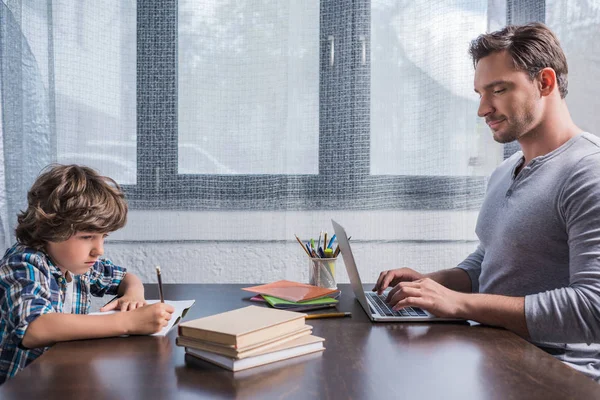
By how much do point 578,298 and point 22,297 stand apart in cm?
100

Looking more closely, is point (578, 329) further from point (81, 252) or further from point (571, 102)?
point (571, 102)

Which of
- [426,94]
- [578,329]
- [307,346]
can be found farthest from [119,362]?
[426,94]

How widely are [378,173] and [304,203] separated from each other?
0.28 meters

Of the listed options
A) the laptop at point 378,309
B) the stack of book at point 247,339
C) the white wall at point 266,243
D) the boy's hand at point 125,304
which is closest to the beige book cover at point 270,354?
the stack of book at point 247,339

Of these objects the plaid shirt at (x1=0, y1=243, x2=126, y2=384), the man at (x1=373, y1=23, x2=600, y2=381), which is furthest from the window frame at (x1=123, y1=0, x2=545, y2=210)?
the plaid shirt at (x1=0, y1=243, x2=126, y2=384)

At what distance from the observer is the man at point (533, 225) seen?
1.13 m

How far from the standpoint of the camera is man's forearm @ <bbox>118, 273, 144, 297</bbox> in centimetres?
139

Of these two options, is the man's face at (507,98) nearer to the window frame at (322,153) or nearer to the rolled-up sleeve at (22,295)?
the window frame at (322,153)

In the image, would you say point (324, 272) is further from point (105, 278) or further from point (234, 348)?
point (234, 348)

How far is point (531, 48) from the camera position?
1.43 m

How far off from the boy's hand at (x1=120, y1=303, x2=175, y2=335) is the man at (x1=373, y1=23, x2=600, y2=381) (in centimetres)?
44

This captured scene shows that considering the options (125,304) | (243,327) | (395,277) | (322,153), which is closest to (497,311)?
(395,277)

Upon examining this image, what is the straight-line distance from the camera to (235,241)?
6.92 ft

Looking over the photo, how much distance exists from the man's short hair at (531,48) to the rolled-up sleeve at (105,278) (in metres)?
1.06
